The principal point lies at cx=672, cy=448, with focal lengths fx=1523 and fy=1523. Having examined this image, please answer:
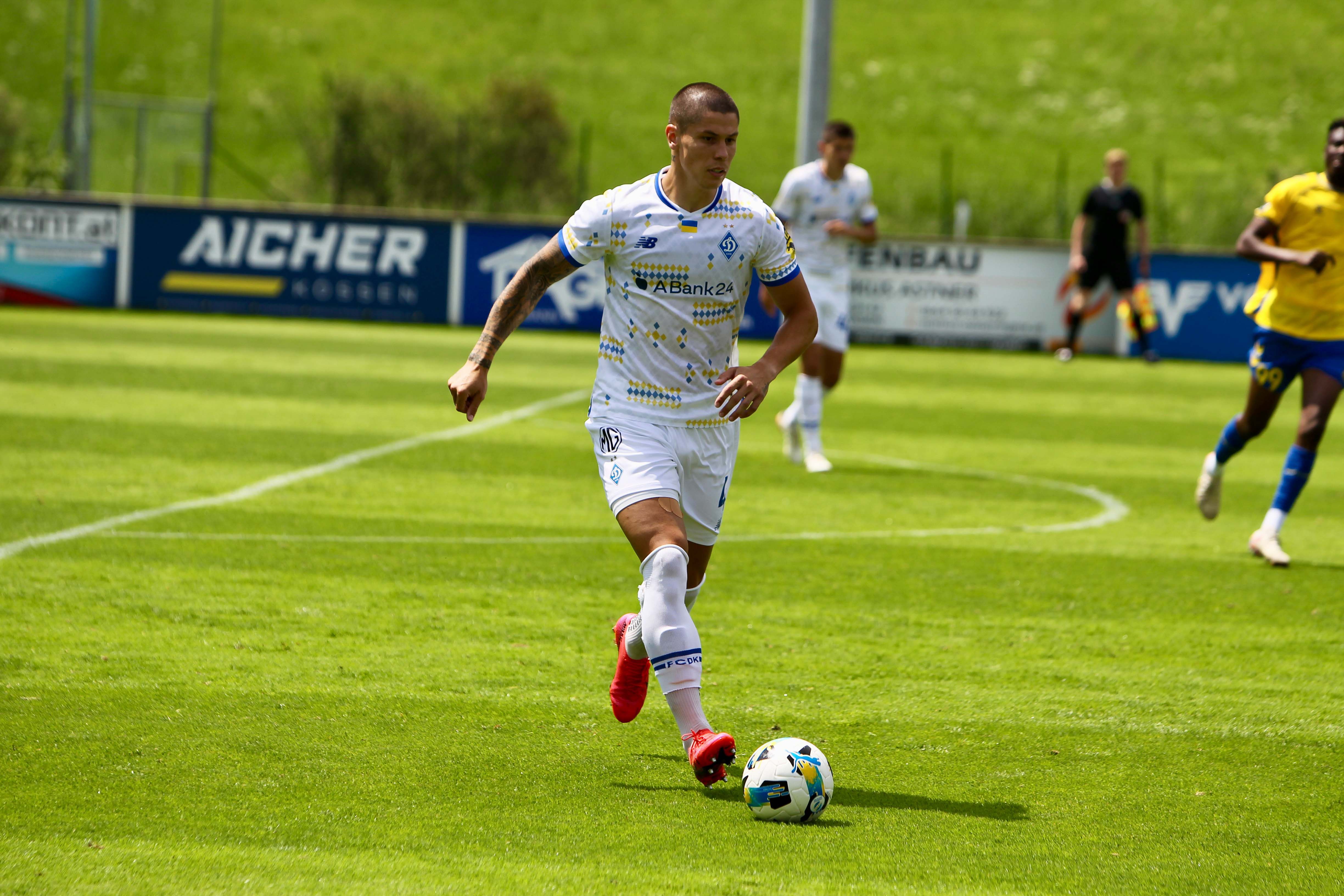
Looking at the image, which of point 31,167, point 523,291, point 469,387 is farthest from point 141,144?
point 469,387

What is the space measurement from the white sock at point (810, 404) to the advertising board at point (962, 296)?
1075cm

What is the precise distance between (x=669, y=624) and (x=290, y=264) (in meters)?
19.2

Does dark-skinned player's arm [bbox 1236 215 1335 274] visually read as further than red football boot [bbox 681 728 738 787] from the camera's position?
Yes

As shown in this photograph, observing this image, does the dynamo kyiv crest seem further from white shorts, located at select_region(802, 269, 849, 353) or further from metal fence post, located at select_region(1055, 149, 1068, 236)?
metal fence post, located at select_region(1055, 149, 1068, 236)

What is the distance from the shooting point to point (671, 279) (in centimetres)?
447

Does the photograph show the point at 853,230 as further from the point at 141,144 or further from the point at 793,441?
the point at 141,144

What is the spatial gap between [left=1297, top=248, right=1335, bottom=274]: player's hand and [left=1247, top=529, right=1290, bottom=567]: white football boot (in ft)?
4.69

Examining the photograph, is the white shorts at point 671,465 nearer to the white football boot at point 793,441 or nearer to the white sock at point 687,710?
the white sock at point 687,710

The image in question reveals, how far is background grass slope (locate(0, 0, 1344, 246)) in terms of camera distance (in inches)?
2625

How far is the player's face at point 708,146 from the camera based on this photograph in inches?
168

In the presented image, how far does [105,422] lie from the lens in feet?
37.9

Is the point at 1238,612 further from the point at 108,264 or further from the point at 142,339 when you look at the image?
→ the point at 108,264

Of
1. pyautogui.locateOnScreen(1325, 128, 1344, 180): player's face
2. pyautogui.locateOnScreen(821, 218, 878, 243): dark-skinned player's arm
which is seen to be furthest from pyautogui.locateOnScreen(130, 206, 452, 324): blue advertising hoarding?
pyautogui.locateOnScreen(1325, 128, 1344, 180): player's face

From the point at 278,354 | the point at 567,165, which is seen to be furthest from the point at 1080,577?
the point at 567,165
